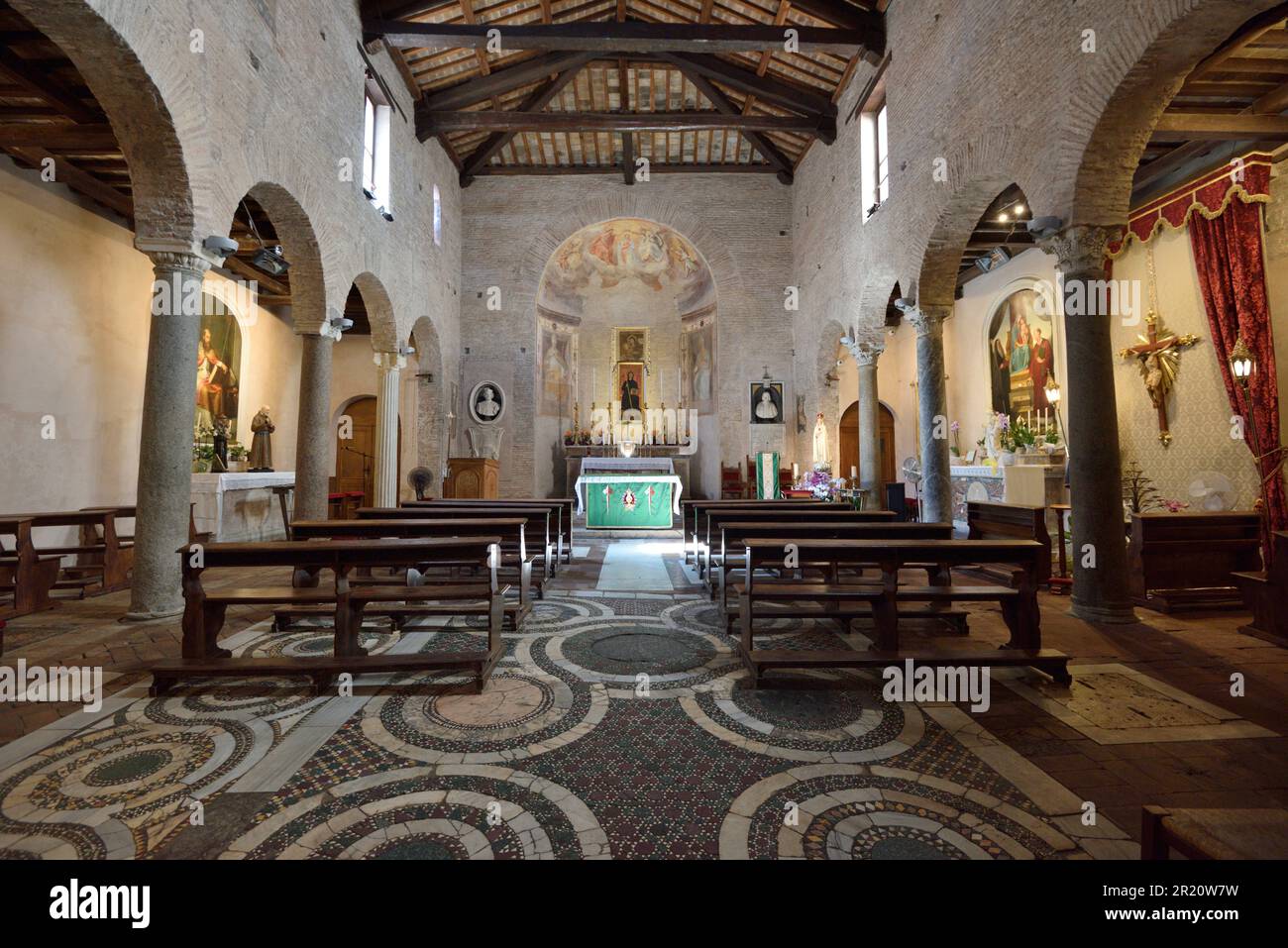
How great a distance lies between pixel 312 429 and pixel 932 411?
852 centimetres

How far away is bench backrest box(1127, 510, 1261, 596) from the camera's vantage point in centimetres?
533

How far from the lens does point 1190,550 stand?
211 inches

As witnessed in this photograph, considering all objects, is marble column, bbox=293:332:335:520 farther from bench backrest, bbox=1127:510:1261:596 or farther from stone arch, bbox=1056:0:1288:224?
bench backrest, bbox=1127:510:1261:596

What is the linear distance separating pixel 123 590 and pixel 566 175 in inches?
502

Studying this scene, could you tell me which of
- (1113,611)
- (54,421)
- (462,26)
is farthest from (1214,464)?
(54,421)

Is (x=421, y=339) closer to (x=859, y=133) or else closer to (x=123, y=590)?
(x=123, y=590)

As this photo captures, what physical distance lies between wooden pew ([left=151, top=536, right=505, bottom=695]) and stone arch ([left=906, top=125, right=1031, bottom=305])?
6.53 meters

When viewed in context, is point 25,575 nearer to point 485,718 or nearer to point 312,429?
point 312,429

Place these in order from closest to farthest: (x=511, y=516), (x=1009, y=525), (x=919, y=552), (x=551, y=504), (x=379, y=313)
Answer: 1. (x=919, y=552)
2. (x=511, y=516)
3. (x=1009, y=525)
4. (x=551, y=504)
5. (x=379, y=313)

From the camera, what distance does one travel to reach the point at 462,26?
9117 millimetres

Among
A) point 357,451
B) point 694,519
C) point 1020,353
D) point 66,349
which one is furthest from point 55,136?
point 1020,353

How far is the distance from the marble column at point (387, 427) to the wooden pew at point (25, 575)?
17.1ft

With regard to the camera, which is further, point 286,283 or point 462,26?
point 286,283

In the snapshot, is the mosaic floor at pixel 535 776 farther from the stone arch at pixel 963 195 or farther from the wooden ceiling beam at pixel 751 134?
the wooden ceiling beam at pixel 751 134
